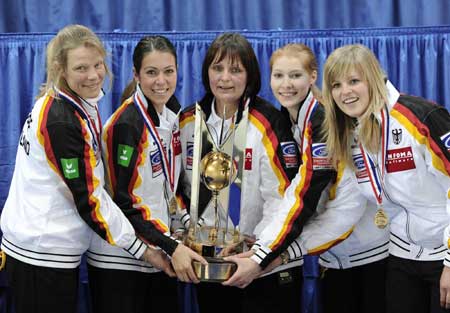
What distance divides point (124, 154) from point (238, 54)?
0.60 meters

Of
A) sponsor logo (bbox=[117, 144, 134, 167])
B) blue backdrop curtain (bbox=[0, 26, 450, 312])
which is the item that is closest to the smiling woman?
sponsor logo (bbox=[117, 144, 134, 167])

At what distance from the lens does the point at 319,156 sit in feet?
8.57

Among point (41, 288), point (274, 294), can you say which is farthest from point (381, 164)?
point (41, 288)

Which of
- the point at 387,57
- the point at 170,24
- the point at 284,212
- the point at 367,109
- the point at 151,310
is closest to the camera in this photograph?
the point at 367,109

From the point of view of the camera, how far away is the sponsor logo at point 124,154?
8.62 ft

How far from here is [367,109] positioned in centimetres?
246

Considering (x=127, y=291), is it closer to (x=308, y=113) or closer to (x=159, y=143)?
(x=159, y=143)

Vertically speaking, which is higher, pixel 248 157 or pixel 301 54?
pixel 301 54

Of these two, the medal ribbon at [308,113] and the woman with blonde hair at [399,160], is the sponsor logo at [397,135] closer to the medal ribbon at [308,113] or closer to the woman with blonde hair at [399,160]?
the woman with blonde hair at [399,160]

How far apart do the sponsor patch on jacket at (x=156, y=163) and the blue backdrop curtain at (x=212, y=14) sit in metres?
1.39

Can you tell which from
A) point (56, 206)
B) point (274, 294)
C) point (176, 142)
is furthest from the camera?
point (176, 142)

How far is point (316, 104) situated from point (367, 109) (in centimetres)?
30

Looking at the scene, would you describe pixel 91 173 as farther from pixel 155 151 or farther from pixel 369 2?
pixel 369 2

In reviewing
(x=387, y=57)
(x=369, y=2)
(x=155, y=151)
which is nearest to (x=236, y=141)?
(x=155, y=151)
